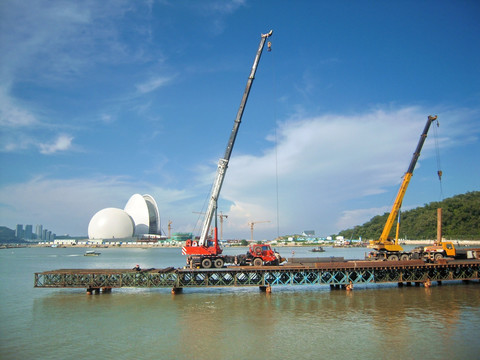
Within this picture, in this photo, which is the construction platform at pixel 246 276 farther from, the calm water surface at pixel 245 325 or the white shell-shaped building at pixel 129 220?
the white shell-shaped building at pixel 129 220

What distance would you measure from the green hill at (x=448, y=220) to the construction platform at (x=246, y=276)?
108 metres

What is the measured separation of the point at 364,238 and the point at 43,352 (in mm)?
197114

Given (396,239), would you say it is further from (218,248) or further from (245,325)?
(245,325)

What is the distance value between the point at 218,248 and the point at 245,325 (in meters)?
12.3

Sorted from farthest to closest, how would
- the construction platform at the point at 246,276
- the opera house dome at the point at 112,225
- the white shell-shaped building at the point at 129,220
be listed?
the white shell-shaped building at the point at 129,220 → the opera house dome at the point at 112,225 → the construction platform at the point at 246,276

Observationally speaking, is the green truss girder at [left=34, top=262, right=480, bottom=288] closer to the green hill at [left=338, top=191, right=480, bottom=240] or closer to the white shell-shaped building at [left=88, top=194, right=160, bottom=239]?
the green hill at [left=338, top=191, right=480, bottom=240]

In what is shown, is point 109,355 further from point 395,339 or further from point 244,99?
point 244,99

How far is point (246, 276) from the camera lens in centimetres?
3006

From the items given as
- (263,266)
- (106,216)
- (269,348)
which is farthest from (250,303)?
(106,216)

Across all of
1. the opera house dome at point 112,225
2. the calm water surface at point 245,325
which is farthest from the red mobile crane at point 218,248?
Result: the opera house dome at point 112,225

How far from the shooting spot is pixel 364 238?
639 ft

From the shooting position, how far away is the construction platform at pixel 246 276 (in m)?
28.3

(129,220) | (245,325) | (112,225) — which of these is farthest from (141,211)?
(245,325)

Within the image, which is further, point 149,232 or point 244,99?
point 149,232
